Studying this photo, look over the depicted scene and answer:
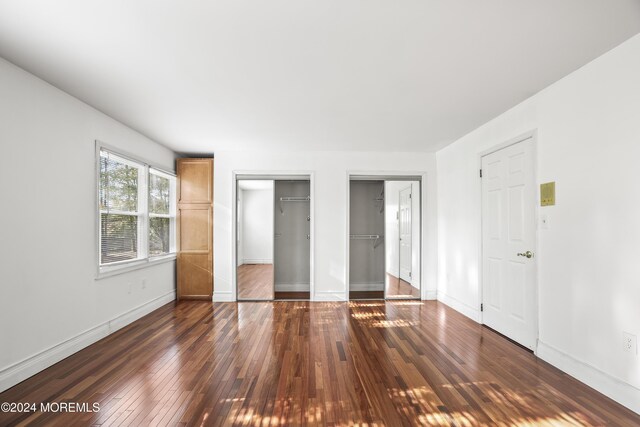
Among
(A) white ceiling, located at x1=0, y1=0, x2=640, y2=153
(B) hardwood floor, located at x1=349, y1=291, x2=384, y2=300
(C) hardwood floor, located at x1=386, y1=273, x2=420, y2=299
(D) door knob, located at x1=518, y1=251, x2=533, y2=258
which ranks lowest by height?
(B) hardwood floor, located at x1=349, y1=291, x2=384, y2=300

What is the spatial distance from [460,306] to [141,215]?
4.97 metres

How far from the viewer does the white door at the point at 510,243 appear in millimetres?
3361

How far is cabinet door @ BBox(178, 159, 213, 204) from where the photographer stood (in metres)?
5.54

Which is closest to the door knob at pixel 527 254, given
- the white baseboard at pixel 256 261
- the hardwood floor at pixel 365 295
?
the hardwood floor at pixel 365 295

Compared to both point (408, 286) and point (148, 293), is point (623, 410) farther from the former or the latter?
point (148, 293)

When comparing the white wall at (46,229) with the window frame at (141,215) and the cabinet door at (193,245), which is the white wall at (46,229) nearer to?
the window frame at (141,215)

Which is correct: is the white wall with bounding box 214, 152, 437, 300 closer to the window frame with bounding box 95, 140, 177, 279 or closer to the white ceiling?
the window frame with bounding box 95, 140, 177, 279

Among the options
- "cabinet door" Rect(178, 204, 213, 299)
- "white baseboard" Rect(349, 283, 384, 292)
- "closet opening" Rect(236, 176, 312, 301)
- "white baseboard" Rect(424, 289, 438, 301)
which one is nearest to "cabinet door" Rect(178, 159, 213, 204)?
"cabinet door" Rect(178, 204, 213, 299)

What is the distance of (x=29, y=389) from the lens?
2.54 metres

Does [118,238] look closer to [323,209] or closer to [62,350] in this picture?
[62,350]

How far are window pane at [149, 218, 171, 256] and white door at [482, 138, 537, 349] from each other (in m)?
4.86

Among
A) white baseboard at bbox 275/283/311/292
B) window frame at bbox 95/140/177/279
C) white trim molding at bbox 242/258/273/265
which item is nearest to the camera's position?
window frame at bbox 95/140/177/279

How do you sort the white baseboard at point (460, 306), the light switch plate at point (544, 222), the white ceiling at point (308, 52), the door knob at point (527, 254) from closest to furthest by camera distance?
the white ceiling at point (308, 52) < the light switch plate at point (544, 222) < the door knob at point (527, 254) < the white baseboard at point (460, 306)

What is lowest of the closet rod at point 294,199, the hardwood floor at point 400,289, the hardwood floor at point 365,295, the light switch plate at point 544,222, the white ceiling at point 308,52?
the hardwood floor at point 365,295
